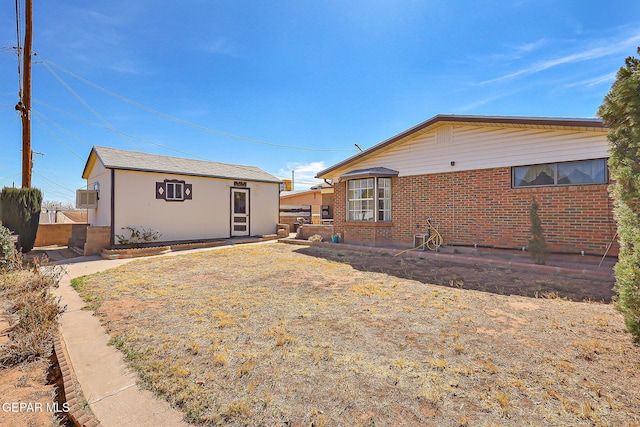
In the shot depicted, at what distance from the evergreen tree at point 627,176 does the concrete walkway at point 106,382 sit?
4025mm

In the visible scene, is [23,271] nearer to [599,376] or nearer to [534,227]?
[599,376]

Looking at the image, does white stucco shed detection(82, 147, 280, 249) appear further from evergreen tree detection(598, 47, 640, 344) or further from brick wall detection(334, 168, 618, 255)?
evergreen tree detection(598, 47, 640, 344)

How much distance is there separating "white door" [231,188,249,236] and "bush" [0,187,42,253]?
7630 mm

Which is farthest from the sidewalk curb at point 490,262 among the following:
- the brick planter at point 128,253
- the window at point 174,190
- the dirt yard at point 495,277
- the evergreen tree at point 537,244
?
the window at point 174,190

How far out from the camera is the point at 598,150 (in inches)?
272

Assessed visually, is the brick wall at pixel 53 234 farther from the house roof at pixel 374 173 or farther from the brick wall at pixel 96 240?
the house roof at pixel 374 173

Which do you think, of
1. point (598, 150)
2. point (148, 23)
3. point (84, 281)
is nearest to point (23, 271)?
point (84, 281)

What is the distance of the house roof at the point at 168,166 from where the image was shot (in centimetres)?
1145

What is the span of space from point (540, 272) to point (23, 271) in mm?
12360

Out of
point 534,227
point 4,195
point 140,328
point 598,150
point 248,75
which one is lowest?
point 140,328

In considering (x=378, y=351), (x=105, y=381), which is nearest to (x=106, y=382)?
(x=105, y=381)

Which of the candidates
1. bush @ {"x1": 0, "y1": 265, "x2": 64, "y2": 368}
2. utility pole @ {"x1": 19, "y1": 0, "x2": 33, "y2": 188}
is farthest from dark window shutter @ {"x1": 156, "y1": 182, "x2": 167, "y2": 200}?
bush @ {"x1": 0, "y1": 265, "x2": 64, "y2": 368}

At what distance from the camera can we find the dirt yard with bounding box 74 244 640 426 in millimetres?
2094

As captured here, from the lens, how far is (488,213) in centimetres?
870
